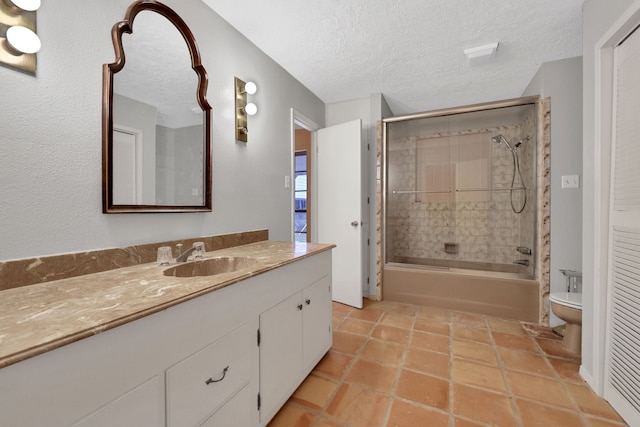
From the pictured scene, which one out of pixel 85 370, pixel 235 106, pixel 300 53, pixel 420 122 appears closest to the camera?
pixel 85 370

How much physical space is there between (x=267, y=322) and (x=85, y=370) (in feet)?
2.44

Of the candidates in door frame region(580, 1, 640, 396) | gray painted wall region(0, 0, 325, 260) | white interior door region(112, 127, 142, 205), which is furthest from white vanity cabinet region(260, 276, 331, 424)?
door frame region(580, 1, 640, 396)

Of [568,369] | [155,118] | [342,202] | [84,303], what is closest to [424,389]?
[568,369]

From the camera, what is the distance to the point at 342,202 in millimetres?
3016

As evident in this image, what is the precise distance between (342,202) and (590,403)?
2.30 metres

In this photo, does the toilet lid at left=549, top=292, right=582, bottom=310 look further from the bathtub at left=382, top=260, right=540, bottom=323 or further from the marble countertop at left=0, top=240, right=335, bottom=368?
the marble countertop at left=0, top=240, right=335, bottom=368

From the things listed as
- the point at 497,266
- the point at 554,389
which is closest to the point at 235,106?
the point at 554,389

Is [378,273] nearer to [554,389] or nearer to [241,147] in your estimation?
[554,389]

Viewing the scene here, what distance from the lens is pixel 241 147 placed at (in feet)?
6.57

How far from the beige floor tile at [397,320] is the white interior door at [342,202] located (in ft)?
1.07

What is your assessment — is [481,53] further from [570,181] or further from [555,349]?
[555,349]

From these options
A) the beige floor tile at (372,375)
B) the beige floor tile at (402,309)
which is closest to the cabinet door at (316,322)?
the beige floor tile at (372,375)

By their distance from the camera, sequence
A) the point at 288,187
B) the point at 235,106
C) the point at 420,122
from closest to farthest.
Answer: the point at 235,106 < the point at 288,187 < the point at 420,122

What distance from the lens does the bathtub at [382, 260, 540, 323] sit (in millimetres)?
2574
